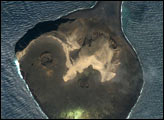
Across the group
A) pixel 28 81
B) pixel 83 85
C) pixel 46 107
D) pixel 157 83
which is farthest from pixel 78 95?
pixel 157 83

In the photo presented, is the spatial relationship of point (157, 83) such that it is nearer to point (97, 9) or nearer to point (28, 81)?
point (97, 9)

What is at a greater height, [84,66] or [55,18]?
[55,18]

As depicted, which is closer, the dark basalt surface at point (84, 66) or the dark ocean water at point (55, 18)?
the dark ocean water at point (55, 18)

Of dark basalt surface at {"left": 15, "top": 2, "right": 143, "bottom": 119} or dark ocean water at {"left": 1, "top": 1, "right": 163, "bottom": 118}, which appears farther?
dark basalt surface at {"left": 15, "top": 2, "right": 143, "bottom": 119}
